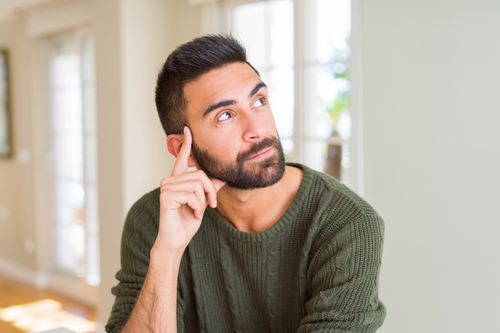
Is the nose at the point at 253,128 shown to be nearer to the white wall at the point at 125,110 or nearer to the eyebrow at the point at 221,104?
the eyebrow at the point at 221,104

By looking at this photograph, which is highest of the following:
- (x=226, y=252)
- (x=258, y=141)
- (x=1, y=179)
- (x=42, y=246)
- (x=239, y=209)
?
(x=258, y=141)

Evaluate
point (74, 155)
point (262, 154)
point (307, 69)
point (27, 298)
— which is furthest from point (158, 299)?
point (27, 298)

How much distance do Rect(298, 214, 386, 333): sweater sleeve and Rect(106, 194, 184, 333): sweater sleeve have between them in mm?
468

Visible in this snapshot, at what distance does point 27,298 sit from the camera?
14.0 ft

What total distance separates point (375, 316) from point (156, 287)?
58cm

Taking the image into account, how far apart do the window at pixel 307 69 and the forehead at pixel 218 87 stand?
3.63 feet

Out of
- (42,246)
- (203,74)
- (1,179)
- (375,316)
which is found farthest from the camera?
(1,179)

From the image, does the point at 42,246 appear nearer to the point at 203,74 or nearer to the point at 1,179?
the point at 1,179

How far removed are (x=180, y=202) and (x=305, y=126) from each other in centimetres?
160

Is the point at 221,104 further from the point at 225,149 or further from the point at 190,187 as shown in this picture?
the point at 190,187

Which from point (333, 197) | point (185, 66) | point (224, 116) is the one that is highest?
point (185, 66)

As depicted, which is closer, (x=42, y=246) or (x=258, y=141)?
(x=258, y=141)

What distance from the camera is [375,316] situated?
3.93 ft

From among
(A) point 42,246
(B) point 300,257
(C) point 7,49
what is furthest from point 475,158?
(C) point 7,49
